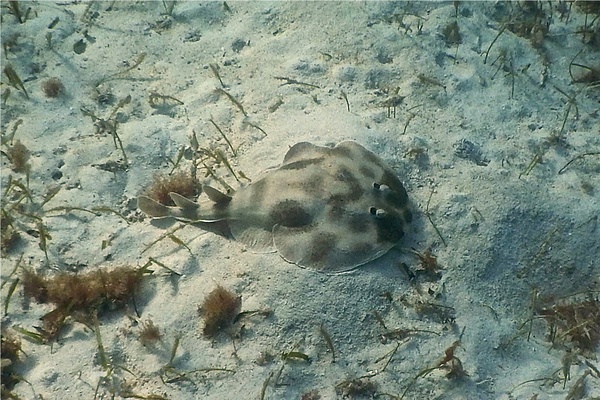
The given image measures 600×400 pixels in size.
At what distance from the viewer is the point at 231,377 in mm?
3443

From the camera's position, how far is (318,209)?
12.9 feet

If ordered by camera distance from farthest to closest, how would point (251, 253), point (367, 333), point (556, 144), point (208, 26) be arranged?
point (208, 26) → point (556, 144) → point (251, 253) → point (367, 333)

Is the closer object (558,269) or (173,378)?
(173,378)

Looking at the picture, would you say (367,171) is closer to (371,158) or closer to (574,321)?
(371,158)

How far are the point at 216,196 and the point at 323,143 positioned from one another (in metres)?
1.13

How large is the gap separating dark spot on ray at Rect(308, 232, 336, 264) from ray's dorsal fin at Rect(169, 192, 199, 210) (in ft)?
3.59

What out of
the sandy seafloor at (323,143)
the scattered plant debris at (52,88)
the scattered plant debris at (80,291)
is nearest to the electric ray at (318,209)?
the sandy seafloor at (323,143)

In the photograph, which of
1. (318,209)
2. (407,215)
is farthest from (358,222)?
(407,215)

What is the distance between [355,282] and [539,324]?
4.97ft

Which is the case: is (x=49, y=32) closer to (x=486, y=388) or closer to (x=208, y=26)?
(x=208, y=26)

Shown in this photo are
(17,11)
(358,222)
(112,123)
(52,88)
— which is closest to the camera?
(358,222)

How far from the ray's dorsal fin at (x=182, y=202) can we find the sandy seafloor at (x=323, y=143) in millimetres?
295

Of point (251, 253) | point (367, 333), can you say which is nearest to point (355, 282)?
point (367, 333)

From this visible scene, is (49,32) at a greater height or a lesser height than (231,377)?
greater
